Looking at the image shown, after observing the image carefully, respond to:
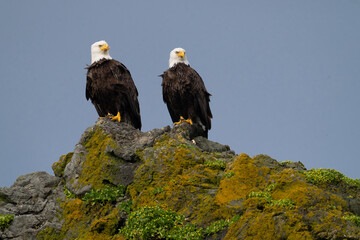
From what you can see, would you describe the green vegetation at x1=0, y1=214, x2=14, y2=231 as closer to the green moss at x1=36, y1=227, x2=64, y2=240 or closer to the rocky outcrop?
the rocky outcrop

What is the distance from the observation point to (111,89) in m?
13.6

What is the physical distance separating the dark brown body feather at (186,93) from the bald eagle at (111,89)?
1144 mm

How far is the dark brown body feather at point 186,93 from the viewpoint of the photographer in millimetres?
14594

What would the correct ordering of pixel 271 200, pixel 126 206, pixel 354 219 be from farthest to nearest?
1. pixel 126 206
2. pixel 271 200
3. pixel 354 219

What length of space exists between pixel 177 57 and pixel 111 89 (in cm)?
268

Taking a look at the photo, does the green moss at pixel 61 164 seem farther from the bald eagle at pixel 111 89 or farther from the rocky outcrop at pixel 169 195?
the bald eagle at pixel 111 89

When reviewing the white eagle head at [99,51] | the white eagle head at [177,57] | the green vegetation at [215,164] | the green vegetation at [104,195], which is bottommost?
the green vegetation at [104,195]

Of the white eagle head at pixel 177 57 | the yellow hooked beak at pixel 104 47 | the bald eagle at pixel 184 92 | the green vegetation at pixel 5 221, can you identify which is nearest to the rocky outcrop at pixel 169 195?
the green vegetation at pixel 5 221

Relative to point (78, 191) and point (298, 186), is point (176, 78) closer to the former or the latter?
point (78, 191)

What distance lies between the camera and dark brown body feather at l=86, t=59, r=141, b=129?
44.9 feet

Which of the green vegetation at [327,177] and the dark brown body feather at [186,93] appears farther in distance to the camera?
the dark brown body feather at [186,93]

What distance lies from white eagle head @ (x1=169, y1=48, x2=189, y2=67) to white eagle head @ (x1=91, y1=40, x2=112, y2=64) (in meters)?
2.06

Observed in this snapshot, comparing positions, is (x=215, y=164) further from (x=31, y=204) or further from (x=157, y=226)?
(x=31, y=204)

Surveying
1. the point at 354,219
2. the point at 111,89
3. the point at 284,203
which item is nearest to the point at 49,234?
the point at 111,89
